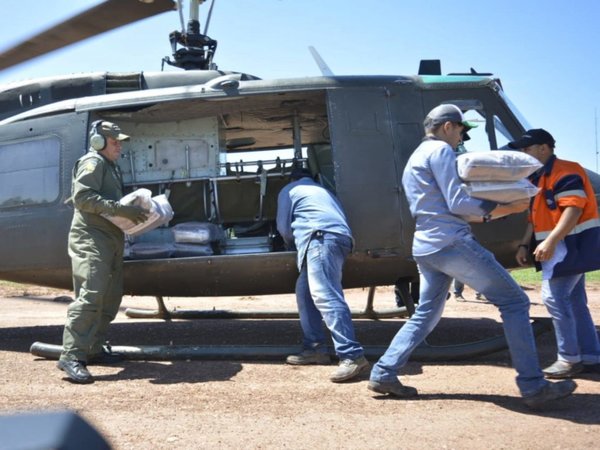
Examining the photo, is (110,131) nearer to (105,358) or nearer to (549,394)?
(105,358)

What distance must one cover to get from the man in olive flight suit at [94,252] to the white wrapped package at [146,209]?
0.06 m

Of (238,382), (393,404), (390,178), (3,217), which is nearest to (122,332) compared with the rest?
(3,217)

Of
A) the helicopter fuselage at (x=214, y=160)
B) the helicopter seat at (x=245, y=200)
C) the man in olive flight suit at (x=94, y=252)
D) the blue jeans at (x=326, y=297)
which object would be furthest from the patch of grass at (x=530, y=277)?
the man in olive flight suit at (x=94, y=252)

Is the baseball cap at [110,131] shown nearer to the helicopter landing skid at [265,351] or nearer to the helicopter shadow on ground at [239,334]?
the helicopter landing skid at [265,351]

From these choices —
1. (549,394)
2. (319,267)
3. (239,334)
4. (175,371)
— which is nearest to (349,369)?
(319,267)

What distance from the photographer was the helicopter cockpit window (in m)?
6.09

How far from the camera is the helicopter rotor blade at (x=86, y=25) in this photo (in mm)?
2094

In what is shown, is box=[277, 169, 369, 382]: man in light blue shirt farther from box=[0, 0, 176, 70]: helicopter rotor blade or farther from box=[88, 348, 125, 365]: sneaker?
box=[0, 0, 176, 70]: helicopter rotor blade

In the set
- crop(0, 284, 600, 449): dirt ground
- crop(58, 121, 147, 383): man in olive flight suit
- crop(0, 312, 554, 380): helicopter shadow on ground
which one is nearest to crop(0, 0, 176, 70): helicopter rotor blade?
crop(0, 284, 600, 449): dirt ground

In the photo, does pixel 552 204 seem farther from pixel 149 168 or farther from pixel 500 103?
pixel 149 168

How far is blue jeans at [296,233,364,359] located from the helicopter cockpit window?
8.61 ft

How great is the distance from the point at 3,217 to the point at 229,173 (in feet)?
7.68

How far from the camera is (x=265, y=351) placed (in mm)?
5562

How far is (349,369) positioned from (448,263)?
1192 millimetres
